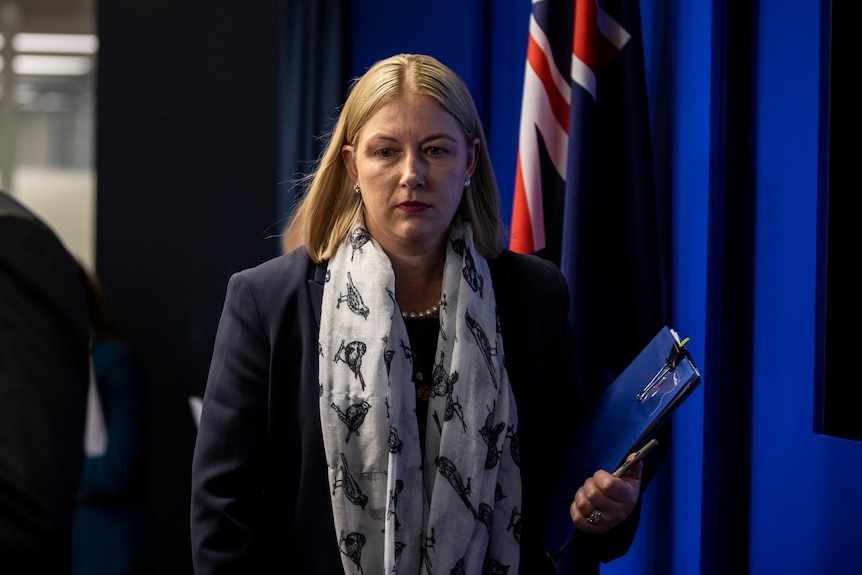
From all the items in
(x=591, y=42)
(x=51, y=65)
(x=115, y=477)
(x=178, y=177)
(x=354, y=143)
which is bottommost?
(x=115, y=477)

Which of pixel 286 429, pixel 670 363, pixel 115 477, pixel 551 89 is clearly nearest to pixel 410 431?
pixel 286 429

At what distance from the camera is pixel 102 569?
272 centimetres

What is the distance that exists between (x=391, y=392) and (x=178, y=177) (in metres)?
2.86

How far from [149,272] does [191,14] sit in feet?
3.85

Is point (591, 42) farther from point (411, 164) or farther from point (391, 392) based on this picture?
point (391, 392)

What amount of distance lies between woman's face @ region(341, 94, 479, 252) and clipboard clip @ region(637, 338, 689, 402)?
43 centimetres

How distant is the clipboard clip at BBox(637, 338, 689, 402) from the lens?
4.00 feet

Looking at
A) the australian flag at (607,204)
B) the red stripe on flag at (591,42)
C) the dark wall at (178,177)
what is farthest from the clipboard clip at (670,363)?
the dark wall at (178,177)

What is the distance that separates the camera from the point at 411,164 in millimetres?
1414

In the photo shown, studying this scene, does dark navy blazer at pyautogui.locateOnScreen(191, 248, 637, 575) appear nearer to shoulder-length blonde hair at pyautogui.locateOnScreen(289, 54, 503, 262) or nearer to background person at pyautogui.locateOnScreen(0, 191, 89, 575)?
shoulder-length blonde hair at pyautogui.locateOnScreen(289, 54, 503, 262)

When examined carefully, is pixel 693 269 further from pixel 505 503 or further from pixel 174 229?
pixel 174 229

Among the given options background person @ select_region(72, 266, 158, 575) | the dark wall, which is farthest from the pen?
the dark wall

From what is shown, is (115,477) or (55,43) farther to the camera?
(55,43)

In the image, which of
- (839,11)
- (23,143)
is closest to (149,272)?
(23,143)
